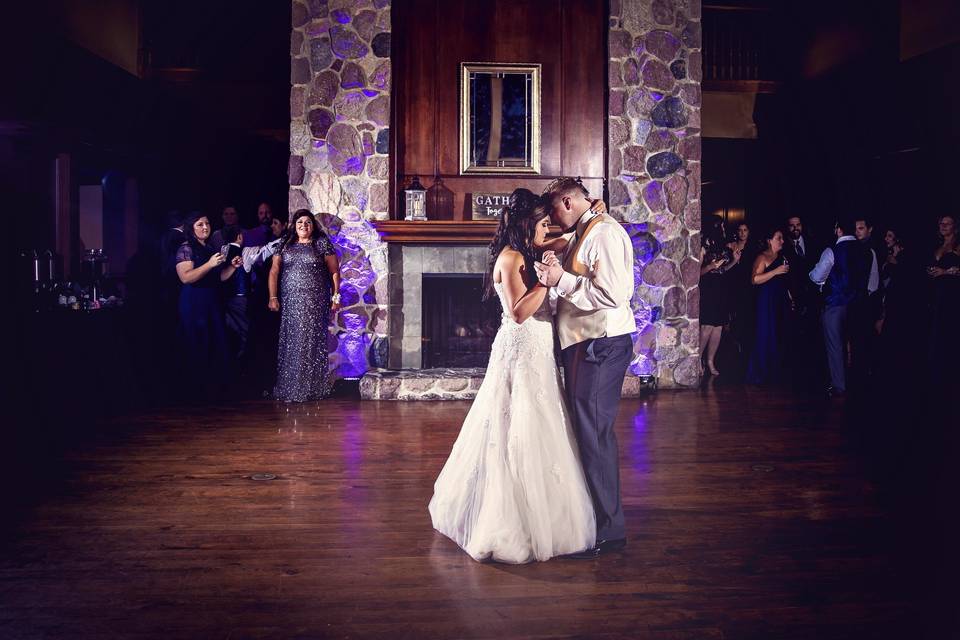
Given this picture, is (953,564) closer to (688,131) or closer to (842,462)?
(842,462)

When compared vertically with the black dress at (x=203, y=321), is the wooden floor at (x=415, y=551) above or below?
below

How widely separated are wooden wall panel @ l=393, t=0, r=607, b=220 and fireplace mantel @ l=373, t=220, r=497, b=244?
0.37m

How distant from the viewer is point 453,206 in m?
7.64

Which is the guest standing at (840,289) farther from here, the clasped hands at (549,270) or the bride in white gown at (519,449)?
the clasped hands at (549,270)

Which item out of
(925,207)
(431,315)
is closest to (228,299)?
(431,315)

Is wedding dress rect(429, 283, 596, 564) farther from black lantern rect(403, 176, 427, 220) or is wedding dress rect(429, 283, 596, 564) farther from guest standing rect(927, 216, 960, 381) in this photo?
guest standing rect(927, 216, 960, 381)

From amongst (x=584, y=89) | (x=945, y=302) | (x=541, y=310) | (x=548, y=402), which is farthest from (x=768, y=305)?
(x=548, y=402)

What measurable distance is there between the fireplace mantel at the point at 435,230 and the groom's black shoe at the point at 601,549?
4265mm

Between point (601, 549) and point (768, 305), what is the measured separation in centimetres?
537

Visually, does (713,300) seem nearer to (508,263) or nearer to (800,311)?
(800,311)

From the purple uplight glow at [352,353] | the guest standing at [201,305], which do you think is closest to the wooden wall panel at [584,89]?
the purple uplight glow at [352,353]

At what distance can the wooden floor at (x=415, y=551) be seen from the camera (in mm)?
2605

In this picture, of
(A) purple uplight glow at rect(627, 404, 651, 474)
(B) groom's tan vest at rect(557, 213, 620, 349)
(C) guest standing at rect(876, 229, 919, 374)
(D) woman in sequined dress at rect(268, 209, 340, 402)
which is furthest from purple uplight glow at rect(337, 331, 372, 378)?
(C) guest standing at rect(876, 229, 919, 374)

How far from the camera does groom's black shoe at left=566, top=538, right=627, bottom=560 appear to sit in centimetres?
319
